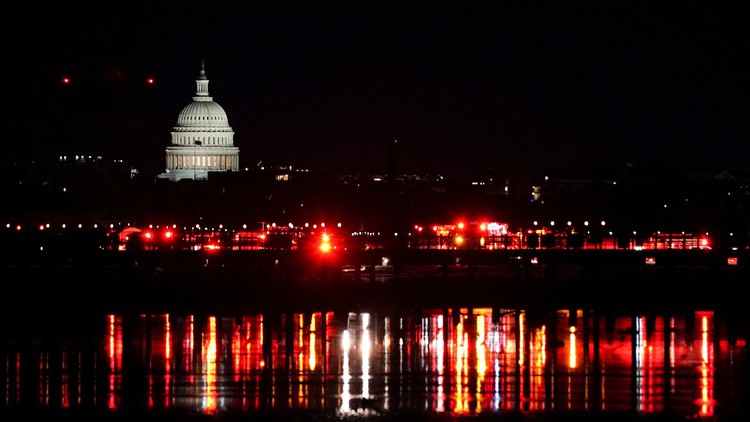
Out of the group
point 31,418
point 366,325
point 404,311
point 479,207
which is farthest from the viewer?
point 479,207

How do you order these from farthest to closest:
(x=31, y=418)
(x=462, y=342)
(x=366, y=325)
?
(x=366, y=325) < (x=462, y=342) < (x=31, y=418)

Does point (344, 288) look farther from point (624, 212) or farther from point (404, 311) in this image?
point (624, 212)

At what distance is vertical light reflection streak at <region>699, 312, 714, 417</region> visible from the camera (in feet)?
121

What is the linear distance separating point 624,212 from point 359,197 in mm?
37218

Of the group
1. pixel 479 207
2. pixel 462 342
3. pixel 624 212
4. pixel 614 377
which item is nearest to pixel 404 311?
pixel 462 342

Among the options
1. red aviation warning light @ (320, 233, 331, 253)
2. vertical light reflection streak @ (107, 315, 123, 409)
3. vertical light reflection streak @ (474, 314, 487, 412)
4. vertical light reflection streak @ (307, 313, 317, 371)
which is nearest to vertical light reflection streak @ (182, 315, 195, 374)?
vertical light reflection streak @ (107, 315, 123, 409)

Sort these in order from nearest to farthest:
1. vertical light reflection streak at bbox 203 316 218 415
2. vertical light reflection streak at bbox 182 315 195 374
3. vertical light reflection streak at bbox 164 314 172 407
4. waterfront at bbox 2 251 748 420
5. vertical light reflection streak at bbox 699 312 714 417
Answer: vertical light reflection streak at bbox 699 312 714 417
vertical light reflection streak at bbox 203 316 218 415
waterfront at bbox 2 251 748 420
vertical light reflection streak at bbox 164 314 172 407
vertical light reflection streak at bbox 182 315 195 374

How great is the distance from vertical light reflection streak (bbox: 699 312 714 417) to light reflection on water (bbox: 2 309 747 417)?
26mm

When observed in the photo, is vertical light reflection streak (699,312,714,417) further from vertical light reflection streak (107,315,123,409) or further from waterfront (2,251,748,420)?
vertical light reflection streak (107,315,123,409)

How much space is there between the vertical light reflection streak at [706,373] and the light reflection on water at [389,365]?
0.03 meters

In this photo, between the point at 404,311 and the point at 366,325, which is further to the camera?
the point at 404,311

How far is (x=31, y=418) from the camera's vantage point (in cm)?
3603

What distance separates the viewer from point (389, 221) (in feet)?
431

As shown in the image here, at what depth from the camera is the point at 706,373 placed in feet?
136
